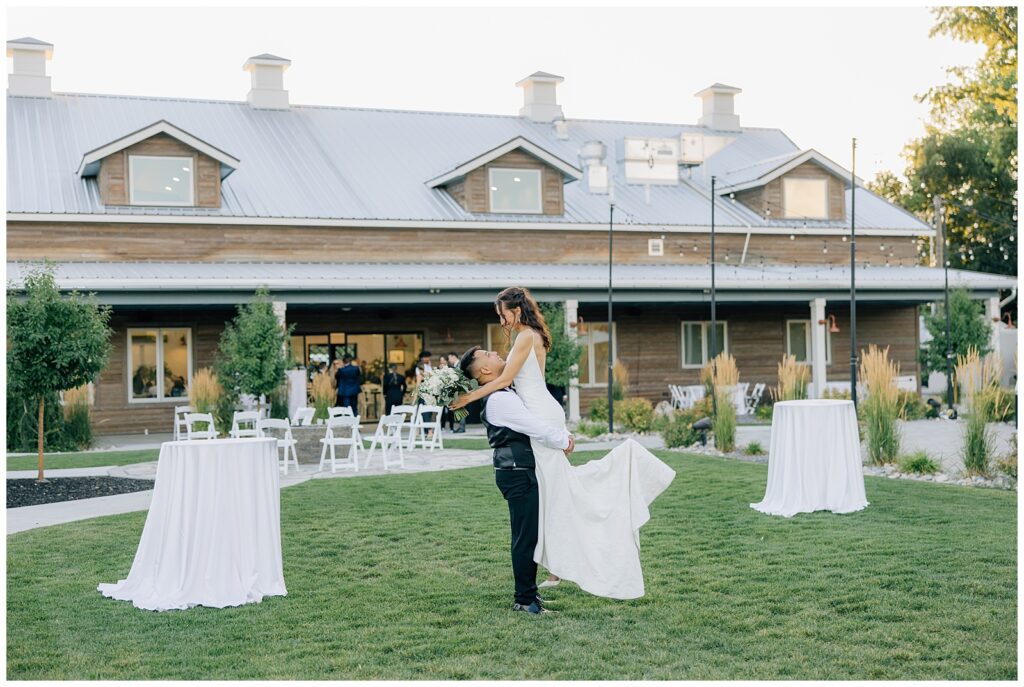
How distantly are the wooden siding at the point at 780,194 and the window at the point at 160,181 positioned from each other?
13242 millimetres

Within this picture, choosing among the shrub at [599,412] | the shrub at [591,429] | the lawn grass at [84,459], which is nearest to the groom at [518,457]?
the lawn grass at [84,459]

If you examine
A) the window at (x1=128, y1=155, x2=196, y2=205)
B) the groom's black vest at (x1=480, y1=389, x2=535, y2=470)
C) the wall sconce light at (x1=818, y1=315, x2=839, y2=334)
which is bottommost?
the groom's black vest at (x1=480, y1=389, x2=535, y2=470)

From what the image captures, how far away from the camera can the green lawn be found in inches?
203

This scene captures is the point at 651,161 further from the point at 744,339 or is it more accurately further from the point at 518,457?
the point at 518,457

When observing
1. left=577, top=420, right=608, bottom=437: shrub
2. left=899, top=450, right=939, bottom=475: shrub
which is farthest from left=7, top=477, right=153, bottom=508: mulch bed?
left=899, top=450, right=939, bottom=475: shrub

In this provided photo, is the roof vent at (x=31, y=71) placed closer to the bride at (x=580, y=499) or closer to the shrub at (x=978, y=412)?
the shrub at (x=978, y=412)

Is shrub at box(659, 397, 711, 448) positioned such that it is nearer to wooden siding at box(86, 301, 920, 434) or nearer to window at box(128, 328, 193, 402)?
wooden siding at box(86, 301, 920, 434)

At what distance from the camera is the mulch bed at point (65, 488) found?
36.7 feet

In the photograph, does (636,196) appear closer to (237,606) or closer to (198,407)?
(198,407)

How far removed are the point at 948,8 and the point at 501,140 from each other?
452 inches

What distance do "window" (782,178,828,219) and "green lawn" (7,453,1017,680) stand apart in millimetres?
17860

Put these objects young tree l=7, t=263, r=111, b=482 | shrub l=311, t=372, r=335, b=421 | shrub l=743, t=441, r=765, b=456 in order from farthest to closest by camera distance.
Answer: shrub l=311, t=372, r=335, b=421 < shrub l=743, t=441, r=765, b=456 < young tree l=7, t=263, r=111, b=482

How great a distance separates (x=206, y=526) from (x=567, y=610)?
7.12 ft

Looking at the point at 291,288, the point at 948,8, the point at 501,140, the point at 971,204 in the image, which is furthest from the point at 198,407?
the point at 971,204
